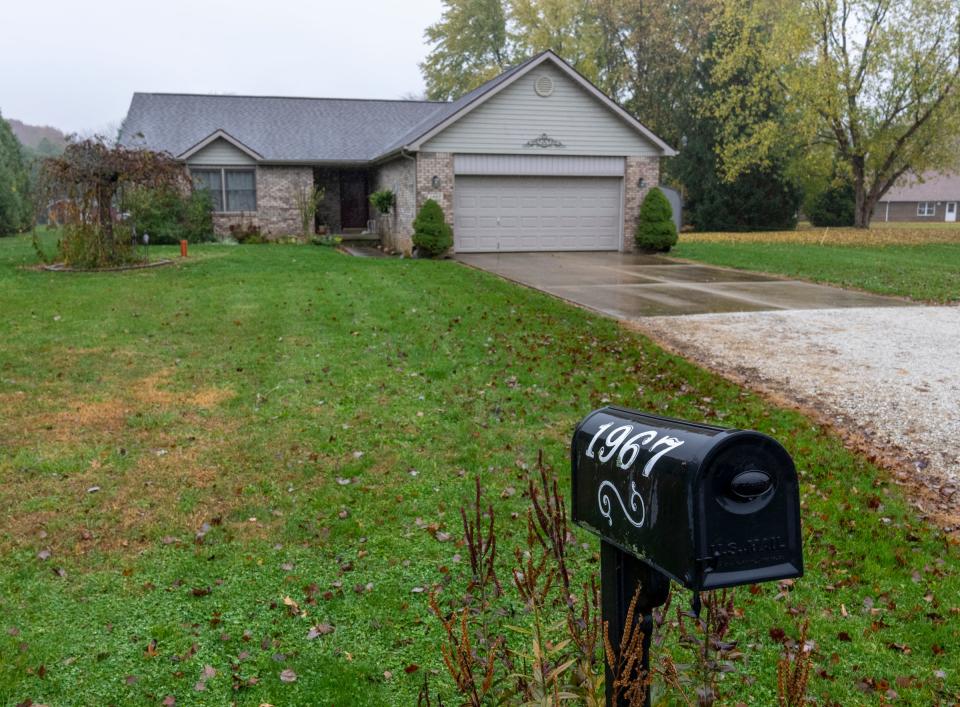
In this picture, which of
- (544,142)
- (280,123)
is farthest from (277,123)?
(544,142)

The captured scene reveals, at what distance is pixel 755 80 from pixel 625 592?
1336 inches

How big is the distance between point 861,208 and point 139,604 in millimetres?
35181

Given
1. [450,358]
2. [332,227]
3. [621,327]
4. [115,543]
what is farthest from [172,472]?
[332,227]

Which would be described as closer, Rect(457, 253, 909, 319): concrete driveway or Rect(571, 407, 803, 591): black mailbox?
Rect(571, 407, 803, 591): black mailbox

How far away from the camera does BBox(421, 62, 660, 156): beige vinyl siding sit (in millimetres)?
20969

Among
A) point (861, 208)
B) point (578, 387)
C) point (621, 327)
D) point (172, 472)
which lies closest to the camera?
point (172, 472)

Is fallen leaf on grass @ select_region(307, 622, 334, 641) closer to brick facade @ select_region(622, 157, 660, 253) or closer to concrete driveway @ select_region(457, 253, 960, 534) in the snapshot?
concrete driveway @ select_region(457, 253, 960, 534)

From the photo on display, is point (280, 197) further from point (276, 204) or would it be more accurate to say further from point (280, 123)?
point (280, 123)

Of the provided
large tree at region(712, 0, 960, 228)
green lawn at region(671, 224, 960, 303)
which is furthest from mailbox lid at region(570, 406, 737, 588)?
large tree at region(712, 0, 960, 228)

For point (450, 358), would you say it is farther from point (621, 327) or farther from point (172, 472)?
point (172, 472)

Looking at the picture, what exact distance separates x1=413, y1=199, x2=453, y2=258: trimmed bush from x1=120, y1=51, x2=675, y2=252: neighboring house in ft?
2.75

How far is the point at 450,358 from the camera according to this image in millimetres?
9055

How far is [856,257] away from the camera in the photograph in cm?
2130

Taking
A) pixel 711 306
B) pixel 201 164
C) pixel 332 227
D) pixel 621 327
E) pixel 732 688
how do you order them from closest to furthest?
pixel 732 688
pixel 621 327
pixel 711 306
pixel 201 164
pixel 332 227
